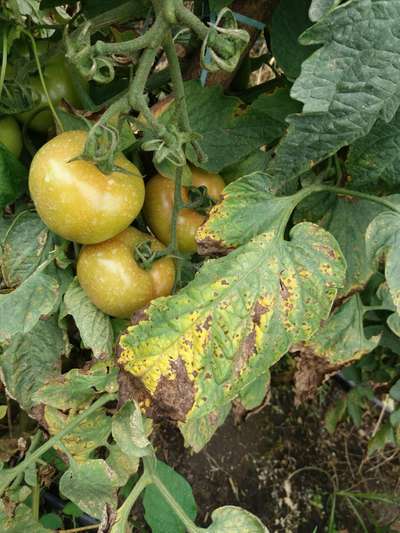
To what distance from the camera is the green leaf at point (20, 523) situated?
2.38 feet

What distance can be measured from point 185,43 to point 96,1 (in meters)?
0.11

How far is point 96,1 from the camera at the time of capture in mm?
652

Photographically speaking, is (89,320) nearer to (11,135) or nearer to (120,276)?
(120,276)

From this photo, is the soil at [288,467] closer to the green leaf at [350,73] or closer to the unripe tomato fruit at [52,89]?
the unripe tomato fruit at [52,89]

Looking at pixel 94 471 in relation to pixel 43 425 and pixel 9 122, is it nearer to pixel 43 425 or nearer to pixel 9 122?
pixel 43 425

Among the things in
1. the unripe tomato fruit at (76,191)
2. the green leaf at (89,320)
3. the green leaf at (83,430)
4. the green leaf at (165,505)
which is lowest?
the green leaf at (165,505)

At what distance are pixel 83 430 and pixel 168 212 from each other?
12.5 inches

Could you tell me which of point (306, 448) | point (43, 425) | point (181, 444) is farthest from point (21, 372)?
point (306, 448)

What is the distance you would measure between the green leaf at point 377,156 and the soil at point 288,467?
44.7 inches

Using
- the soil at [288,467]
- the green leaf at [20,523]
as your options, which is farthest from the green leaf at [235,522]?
the soil at [288,467]

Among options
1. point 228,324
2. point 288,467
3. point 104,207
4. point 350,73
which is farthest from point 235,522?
point 288,467

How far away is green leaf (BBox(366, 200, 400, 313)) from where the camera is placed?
535mm

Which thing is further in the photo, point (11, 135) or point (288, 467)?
point (288, 467)

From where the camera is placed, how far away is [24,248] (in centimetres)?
67
